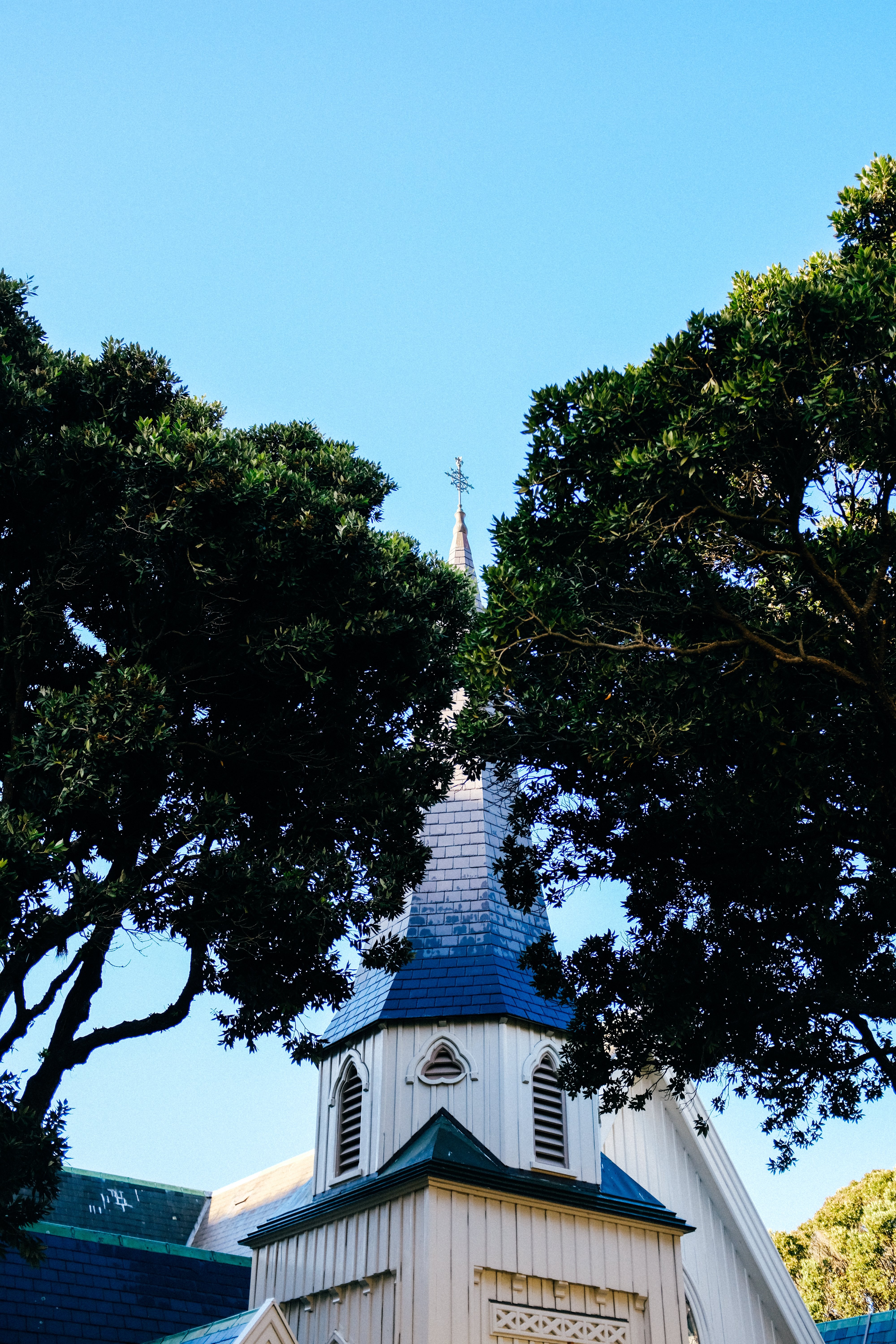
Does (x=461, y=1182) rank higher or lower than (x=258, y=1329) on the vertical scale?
higher

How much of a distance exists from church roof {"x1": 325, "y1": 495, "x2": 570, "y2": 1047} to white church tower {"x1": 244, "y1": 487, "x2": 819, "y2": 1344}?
0.12 feet

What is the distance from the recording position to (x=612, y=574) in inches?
461

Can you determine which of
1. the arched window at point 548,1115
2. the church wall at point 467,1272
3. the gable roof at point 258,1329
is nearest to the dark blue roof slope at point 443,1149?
the church wall at point 467,1272

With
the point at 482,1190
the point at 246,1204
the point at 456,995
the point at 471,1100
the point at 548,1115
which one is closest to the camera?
the point at 482,1190

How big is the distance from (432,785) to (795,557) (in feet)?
17.3

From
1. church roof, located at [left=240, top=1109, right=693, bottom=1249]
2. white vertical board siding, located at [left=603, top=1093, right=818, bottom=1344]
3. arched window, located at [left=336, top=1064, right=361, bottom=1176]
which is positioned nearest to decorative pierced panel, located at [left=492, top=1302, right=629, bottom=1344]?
church roof, located at [left=240, top=1109, right=693, bottom=1249]

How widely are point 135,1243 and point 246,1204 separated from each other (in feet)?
18.8

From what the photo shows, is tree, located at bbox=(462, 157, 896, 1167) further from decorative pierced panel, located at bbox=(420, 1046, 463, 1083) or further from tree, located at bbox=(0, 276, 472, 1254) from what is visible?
decorative pierced panel, located at bbox=(420, 1046, 463, 1083)

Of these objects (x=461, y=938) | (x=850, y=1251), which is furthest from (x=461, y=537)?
(x=850, y=1251)

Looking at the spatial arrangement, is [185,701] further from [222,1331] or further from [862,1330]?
[862,1330]

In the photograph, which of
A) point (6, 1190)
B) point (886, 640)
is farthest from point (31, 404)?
point (886, 640)

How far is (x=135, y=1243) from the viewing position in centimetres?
2189

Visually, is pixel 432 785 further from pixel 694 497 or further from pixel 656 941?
pixel 694 497

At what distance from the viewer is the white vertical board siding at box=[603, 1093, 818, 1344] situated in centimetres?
2084
